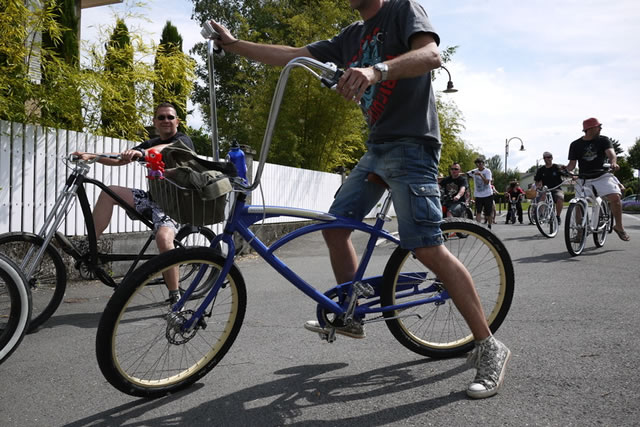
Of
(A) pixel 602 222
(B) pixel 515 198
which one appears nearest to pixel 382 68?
(A) pixel 602 222

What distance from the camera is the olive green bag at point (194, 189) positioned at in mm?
2404

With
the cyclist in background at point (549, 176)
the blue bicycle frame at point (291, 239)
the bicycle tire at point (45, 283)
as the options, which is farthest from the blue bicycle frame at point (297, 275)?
the cyclist in background at point (549, 176)

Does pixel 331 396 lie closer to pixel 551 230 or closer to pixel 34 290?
pixel 34 290

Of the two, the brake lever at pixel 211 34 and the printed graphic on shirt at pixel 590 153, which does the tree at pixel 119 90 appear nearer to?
the brake lever at pixel 211 34

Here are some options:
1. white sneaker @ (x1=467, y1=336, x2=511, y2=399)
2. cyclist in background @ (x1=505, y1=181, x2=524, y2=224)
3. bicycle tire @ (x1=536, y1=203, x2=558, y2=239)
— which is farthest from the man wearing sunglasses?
cyclist in background @ (x1=505, y1=181, x2=524, y2=224)

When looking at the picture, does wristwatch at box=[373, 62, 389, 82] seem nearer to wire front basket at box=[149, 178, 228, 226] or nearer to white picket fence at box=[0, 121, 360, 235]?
wire front basket at box=[149, 178, 228, 226]

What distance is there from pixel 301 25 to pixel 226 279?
18559mm

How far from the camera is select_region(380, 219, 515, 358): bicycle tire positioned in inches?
117

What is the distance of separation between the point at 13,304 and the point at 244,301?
48.3 inches

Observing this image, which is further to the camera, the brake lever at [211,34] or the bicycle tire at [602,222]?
the bicycle tire at [602,222]

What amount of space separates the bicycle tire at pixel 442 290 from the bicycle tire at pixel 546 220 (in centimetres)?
834

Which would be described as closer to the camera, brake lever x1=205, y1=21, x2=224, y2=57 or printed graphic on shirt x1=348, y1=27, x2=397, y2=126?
printed graphic on shirt x1=348, y1=27, x2=397, y2=126

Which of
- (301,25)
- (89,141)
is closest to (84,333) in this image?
(89,141)

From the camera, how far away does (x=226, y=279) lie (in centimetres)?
267
